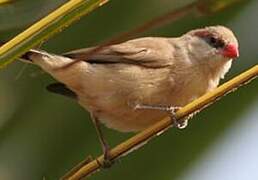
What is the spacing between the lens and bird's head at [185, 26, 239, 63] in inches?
111

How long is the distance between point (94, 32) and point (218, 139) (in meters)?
0.59

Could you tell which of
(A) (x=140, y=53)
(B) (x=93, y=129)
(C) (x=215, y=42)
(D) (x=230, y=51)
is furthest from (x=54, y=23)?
(C) (x=215, y=42)

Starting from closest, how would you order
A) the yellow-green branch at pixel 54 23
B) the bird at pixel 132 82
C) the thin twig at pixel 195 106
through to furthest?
the yellow-green branch at pixel 54 23 → the thin twig at pixel 195 106 → the bird at pixel 132 82

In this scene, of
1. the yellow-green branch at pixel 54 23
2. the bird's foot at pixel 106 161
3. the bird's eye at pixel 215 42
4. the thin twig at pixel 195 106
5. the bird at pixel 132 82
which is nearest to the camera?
the yellow-green branch at pixel 54 23

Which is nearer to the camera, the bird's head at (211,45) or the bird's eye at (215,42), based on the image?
the bird's head at (211,45)

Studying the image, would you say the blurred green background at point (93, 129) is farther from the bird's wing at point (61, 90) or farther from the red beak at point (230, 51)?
the red beak at point (230, 51)

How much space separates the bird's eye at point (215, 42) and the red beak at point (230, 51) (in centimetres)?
4

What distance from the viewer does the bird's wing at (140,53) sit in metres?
2.59

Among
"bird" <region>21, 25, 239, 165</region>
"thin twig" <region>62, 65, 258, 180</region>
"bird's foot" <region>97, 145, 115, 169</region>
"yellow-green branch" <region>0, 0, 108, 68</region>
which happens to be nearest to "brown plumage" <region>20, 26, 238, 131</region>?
"bird" <region>21, 25, 239, 165</region>

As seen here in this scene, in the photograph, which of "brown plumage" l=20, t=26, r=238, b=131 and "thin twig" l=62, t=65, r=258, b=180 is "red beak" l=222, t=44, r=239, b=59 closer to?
"brown plumage" l=20, t=26, r=238, b=131

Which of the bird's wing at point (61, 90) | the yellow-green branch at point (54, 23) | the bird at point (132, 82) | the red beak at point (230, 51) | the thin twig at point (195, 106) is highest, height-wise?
the yellow-green branch at point (54, 23)

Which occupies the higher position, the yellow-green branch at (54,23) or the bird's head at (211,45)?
the yellow-green branch at (54,23)

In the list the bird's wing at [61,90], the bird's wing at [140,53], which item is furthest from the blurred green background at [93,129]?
the bird's wing at [140,53]

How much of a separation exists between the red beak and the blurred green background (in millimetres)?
615
